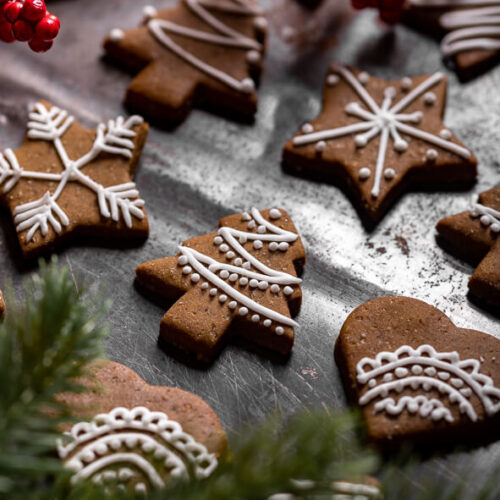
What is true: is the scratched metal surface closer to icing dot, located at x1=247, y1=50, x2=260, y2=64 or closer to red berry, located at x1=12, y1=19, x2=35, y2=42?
icing dot, located at x1=247, y1=50, x2=260, y2=64

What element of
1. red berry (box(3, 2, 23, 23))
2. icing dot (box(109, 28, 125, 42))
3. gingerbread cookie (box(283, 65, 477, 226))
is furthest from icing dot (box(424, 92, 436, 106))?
red berry (box(3, 2, 23, 23))

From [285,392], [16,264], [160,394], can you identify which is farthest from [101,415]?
[16,264]

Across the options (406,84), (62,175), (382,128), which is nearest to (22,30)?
(62,175)

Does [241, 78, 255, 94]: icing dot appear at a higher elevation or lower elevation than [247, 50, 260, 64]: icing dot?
lower

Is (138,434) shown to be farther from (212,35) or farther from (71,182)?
(212,35)

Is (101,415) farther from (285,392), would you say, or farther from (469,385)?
(469,385)

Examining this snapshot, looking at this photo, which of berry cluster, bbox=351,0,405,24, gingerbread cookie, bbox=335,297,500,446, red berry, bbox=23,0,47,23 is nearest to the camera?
gingerbread cookie, bbox=335,297,500,446
